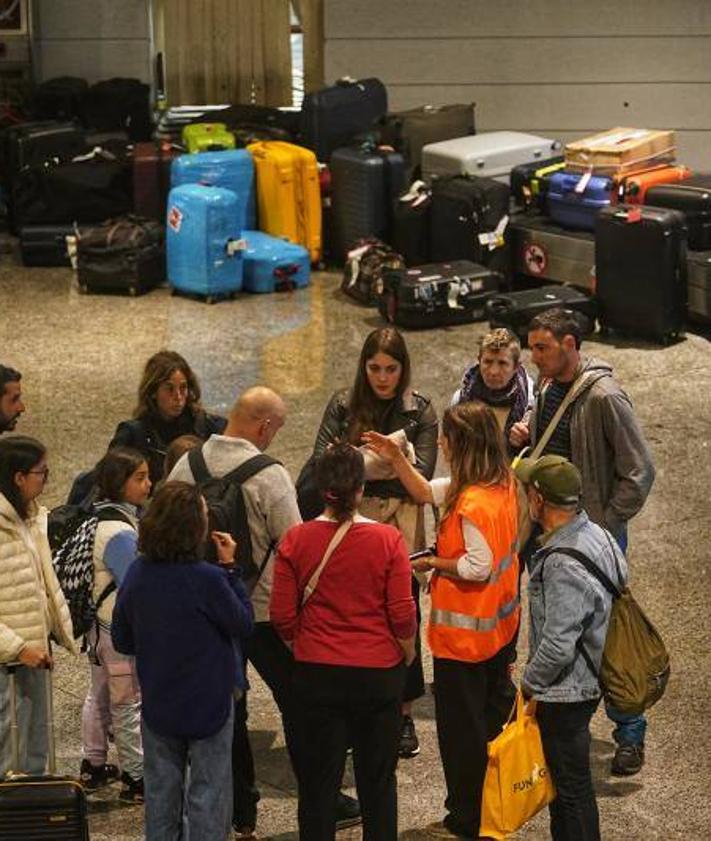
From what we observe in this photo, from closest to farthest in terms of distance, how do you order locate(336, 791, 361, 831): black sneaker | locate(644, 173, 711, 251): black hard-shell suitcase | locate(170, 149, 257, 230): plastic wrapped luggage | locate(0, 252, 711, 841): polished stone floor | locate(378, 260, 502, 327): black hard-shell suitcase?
locate(336, 791, 361, 831): black sneaker → locate(0, 252, 711, 841): polished stone floor → locate(644, 173, 711, 251): black hard-shell suitcase → locate(378, 260, 502, 327): black hard-shell suitcase → locate(170, 149, 257, 230): plastic wrapped luggage

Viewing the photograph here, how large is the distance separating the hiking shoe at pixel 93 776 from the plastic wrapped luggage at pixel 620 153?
703cm

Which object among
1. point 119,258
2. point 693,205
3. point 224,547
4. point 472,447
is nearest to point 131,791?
point 224,547

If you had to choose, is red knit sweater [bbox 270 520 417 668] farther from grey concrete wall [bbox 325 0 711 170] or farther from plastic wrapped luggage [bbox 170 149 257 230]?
grey concrete wall [bbox 325 0 711 170]

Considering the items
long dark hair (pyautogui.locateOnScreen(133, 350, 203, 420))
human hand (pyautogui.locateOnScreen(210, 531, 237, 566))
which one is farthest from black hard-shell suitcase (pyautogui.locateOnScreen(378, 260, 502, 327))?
human hand (pyautogui.locateOnScreen(210, 531, 237, 566))

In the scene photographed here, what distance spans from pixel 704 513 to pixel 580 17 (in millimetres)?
7673

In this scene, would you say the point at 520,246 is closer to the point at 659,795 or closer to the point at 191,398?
the point at 191,398

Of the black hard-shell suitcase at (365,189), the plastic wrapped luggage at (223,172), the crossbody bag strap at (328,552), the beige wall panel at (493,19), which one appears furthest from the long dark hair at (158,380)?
the beige wall panel at (493,19)

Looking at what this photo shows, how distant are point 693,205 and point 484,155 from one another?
185 centimetres

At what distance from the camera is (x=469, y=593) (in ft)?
18.4

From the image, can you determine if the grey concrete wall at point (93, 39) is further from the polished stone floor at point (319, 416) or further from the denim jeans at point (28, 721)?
the denim jeans at point (28, 721)

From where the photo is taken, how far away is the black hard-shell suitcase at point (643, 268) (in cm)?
1105

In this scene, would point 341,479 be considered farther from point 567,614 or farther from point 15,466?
point 15,466

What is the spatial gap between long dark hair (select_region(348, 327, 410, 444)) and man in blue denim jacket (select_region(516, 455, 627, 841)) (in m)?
1.01

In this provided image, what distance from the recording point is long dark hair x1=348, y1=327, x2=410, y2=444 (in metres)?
6.19
